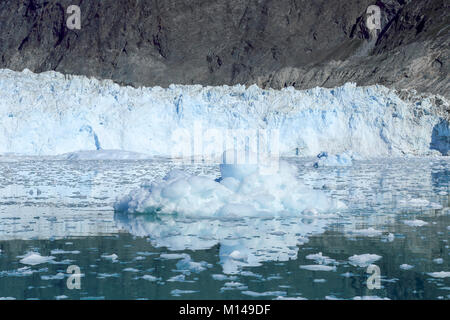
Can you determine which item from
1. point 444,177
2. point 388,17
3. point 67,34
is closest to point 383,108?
point 444,177

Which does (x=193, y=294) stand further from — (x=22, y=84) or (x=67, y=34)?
(x=67, y=34)

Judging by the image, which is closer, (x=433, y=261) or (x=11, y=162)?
(x=433, y=261)

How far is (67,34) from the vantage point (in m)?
72.3

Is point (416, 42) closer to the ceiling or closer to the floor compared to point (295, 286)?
closer to the ceiling

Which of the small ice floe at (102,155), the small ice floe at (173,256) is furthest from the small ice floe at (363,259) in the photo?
the small ice floe at (102,155)

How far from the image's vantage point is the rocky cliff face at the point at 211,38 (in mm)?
60438

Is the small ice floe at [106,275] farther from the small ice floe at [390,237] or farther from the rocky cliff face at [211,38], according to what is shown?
the rocky cliff face at [211,38]

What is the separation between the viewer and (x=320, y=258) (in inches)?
237

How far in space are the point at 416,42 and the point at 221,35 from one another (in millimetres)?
23374

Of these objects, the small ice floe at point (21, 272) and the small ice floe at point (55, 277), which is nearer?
the small ice floe at point (55, 277)

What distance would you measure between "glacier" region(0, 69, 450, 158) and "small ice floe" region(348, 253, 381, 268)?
2136 cm

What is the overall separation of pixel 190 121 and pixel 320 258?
22265 millimetres

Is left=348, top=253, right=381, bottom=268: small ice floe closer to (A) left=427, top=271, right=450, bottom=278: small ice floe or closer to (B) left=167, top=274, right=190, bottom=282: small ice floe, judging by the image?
(A) left=427, top=271, right=450, bottom=278: small ice floe

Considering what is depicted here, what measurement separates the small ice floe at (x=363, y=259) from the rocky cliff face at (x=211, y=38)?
167 ft
